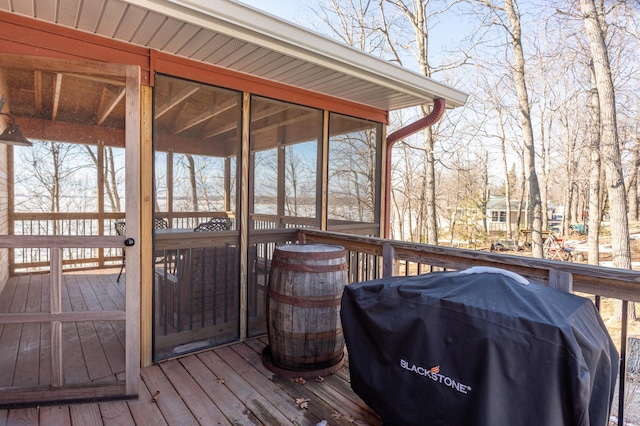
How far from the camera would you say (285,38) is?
7.89 ft

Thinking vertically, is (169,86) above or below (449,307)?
above

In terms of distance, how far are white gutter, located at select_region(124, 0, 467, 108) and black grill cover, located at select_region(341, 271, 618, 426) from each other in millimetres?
1693

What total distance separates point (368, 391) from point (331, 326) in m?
0.77

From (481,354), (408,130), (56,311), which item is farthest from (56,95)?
(408,130)

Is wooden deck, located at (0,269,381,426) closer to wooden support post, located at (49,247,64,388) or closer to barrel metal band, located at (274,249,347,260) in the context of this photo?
wooden support post, located at (49,247,64,388)

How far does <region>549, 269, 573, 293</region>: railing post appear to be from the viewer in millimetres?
1760

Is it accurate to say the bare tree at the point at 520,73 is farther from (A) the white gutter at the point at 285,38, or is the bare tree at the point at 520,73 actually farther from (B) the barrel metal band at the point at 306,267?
(B) the barrel metal band at the point at 306,267

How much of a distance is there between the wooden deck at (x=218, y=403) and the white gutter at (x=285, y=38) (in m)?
2.19

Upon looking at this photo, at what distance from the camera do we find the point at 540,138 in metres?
17.6

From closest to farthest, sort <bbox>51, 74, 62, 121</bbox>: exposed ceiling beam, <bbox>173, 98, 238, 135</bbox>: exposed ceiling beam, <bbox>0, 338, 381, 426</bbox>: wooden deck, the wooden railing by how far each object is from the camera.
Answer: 1. the wooden railing
2. <bbox>0, 338, 381, 426</bbox>: wooden deck
3. <bbox>51, 74, 62, 121</bbox>: exposed ceiling beam
4. <bbox>173, 98, 238, 135</bbox>: exposed ceiling beam

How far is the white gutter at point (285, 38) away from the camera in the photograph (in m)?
2.06

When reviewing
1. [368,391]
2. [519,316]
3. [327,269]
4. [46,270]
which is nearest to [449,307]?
[519,316]

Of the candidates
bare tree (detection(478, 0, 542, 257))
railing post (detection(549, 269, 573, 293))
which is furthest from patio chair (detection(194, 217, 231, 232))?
bare tree (detection(478, 0, 542, 257))

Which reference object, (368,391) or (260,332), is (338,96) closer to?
(260,332)
